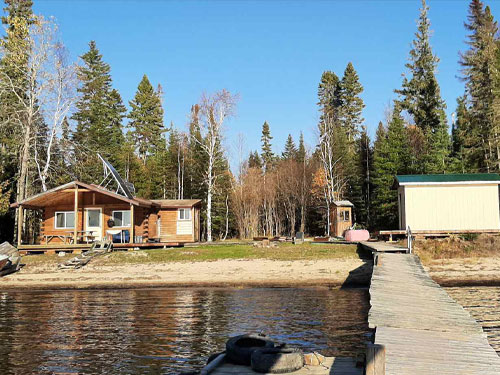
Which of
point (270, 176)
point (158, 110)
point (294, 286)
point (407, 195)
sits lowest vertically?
point (294, 286)

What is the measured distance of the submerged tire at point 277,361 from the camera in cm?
697

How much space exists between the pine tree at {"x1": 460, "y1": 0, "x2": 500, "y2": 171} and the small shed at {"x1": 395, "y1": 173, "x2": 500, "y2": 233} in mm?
10535

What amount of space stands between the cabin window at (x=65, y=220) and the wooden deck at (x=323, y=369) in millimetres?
26466

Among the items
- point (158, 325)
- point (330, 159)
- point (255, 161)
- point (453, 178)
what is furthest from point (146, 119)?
point (158, 325)

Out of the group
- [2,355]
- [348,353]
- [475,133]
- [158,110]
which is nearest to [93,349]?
[2,355]

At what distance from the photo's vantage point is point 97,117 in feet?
174

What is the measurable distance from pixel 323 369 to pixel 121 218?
2610 centimetres

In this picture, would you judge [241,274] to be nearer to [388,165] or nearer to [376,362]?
[376,362]

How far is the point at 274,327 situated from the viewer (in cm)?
1280

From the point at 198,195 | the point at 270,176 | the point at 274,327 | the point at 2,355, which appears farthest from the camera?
the point at 270,176

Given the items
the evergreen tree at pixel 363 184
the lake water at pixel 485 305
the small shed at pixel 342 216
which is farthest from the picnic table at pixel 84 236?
the evergreen tree at pixel 363 184

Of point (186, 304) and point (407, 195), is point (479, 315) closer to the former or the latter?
point (186, 304)

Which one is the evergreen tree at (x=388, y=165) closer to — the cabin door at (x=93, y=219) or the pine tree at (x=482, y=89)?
the pine tree at (x=482, y=89)

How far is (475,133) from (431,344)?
35933mm
